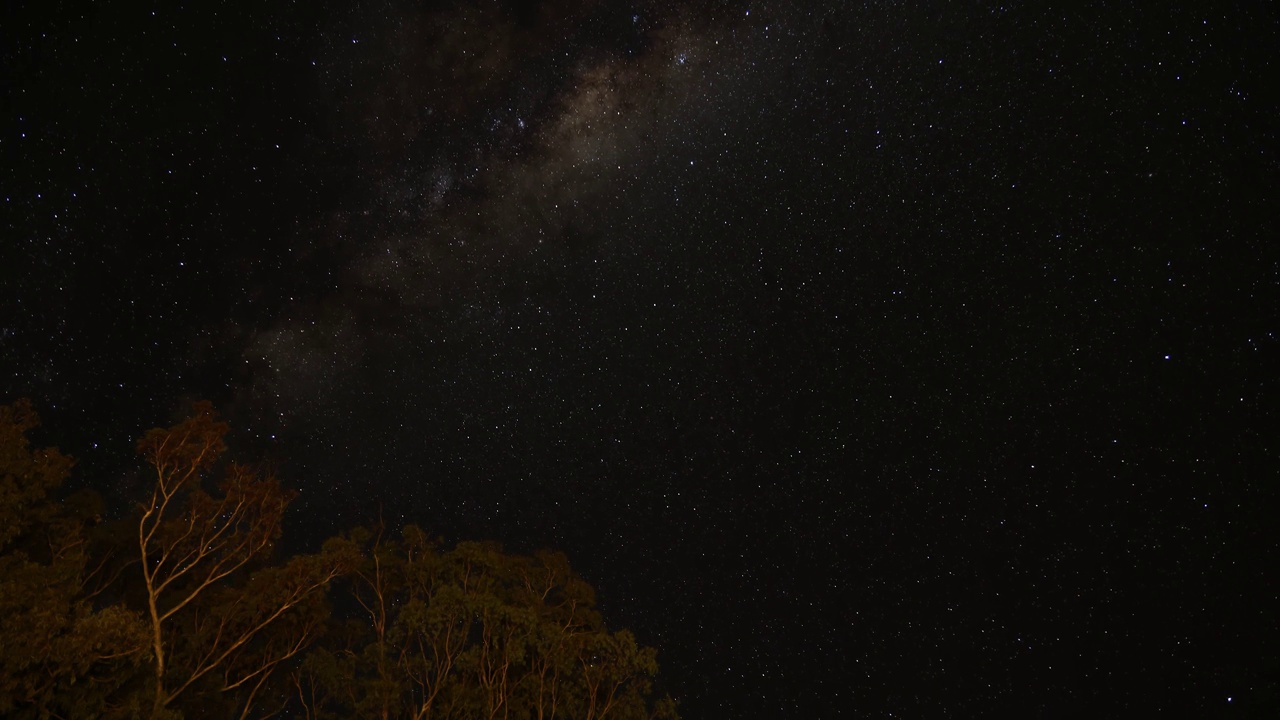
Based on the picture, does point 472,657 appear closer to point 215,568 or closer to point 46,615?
point 215,568

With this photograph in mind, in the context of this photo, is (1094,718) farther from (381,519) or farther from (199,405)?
(199,405)

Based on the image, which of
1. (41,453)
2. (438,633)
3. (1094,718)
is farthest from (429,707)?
(1094,718)

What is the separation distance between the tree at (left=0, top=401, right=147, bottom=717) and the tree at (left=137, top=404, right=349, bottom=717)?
1223 millimetres

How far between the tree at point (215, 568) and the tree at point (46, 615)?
122cm

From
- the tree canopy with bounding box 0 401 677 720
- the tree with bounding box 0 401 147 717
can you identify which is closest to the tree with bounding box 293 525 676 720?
the tree canopy with bounding box 0 401 677 720

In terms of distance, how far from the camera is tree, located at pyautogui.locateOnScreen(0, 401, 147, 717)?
7.19 meters

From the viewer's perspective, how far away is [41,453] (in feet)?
30.5

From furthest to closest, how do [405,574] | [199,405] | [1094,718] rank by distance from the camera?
[1094,718] < [405,574] < [199,405]

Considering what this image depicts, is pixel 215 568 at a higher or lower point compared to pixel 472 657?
higher

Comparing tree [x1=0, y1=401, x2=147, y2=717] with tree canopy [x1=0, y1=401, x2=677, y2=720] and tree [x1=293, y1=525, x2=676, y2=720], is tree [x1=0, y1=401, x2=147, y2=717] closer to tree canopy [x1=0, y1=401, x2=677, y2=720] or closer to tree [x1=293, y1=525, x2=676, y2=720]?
tree canopy [x1=0, y1=401, x2=677, y2=720]

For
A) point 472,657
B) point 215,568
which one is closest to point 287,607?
point 215,568

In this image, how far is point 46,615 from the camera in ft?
23.8

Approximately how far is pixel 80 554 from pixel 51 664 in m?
2.80

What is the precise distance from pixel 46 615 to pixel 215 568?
182 inches
